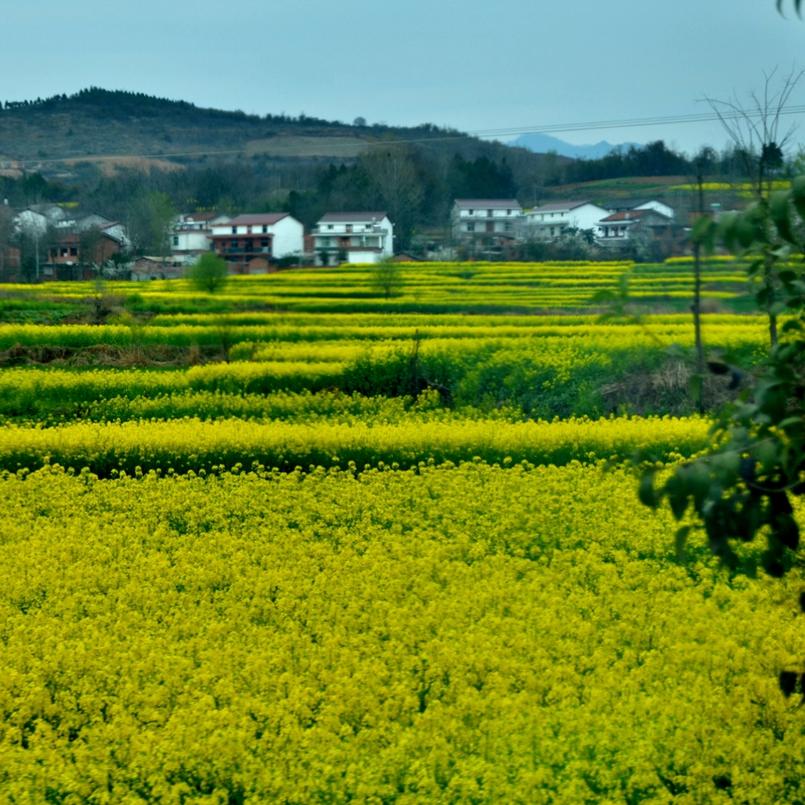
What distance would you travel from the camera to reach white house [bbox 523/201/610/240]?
2202 inches

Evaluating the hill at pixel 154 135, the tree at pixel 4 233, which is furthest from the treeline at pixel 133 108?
the tree at pixel 4 233

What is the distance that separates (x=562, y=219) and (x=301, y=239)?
14535 millimetres

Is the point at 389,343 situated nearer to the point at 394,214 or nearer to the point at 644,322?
the point at 644,322

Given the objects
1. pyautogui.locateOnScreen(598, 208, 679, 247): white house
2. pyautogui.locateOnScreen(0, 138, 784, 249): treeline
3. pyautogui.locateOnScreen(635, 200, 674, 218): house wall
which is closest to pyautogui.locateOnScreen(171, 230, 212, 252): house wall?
pyautogui.locateOnScreen(0, 138, 784, 249): treeline

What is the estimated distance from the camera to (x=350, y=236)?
2243 inches

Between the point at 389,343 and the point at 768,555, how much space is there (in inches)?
703

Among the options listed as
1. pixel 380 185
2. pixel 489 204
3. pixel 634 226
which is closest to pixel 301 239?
pixel 380 185

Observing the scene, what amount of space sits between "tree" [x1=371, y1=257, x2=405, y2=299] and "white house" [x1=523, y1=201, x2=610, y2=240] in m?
18.6

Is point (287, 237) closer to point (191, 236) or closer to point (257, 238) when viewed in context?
point (257, 238)

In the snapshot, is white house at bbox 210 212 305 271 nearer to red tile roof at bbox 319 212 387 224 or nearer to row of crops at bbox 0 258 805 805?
red tile roof at bbox 319 212 387 224

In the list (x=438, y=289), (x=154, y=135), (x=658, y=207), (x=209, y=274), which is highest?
(x=154, y=135)

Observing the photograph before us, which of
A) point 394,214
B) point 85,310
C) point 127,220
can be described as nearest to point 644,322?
point 85,310

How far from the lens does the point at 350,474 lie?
10.8 m

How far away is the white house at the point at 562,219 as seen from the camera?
55.9m
